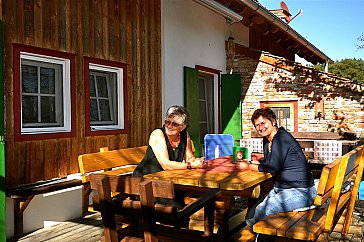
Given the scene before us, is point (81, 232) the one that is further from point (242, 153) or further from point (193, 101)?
point (193, 101)

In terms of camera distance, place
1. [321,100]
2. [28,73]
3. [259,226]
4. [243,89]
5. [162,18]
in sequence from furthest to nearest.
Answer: [243,89] → [321,100] → [162,18] → [28,73] → [259,226]

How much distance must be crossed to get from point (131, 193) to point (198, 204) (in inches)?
20.2

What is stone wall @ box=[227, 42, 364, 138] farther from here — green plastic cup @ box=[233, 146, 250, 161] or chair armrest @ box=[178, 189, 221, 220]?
chair armrest @ box=[178, 189, 221, 220]

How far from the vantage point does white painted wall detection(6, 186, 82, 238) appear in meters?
4.14

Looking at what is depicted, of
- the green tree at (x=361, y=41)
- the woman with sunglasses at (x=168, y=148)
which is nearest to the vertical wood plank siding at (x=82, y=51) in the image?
the woman with sunglasses at (x=168, y=148)

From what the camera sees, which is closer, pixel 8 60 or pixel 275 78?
pixel 8 60

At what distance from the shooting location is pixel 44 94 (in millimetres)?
4699

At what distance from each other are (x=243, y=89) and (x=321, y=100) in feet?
5.45

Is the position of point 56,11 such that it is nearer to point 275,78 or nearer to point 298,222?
point 298,222

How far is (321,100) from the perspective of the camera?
330 inches

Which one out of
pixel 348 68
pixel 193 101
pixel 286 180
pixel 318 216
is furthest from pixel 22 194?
pixel 348 68

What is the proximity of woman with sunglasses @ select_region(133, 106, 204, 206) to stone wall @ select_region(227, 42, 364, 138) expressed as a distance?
506 cm

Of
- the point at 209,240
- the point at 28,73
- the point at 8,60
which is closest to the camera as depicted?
the point at 209,240

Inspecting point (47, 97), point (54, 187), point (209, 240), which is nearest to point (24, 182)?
point (54, 187)
